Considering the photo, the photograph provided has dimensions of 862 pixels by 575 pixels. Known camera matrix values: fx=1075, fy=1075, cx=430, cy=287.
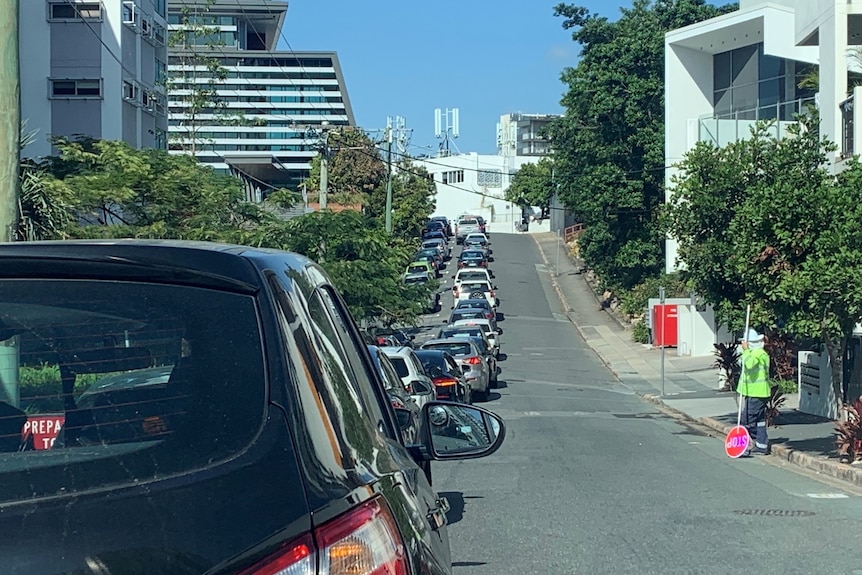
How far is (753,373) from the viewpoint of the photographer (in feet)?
54.0

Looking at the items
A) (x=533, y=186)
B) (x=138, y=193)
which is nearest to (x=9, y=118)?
(x=138, y=193)

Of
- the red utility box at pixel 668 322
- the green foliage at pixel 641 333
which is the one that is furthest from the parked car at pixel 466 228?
the red utility box at pixel 668 322

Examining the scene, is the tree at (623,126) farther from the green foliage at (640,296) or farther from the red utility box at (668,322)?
the red utility box at (668,322)

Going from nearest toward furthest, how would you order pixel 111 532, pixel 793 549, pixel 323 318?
pixel 111 532
pixel 323 318
pixel 793 549

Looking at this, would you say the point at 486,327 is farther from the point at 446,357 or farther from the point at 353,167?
the point at 353,167

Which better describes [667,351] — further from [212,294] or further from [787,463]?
[212,294]

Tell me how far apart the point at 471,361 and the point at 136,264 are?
2432cm

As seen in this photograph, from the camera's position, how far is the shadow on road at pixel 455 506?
9.91 m

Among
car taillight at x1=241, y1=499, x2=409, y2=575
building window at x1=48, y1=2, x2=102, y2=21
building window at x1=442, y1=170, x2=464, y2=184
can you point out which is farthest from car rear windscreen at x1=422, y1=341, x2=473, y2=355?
building window at x1=442, y1=170, x2=464, y2=184

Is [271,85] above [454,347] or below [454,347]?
above

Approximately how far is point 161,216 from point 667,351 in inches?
934

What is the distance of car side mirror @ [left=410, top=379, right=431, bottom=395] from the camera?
17.1 meters

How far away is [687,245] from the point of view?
699 inches

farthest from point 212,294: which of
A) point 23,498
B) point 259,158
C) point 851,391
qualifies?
point 259,158
